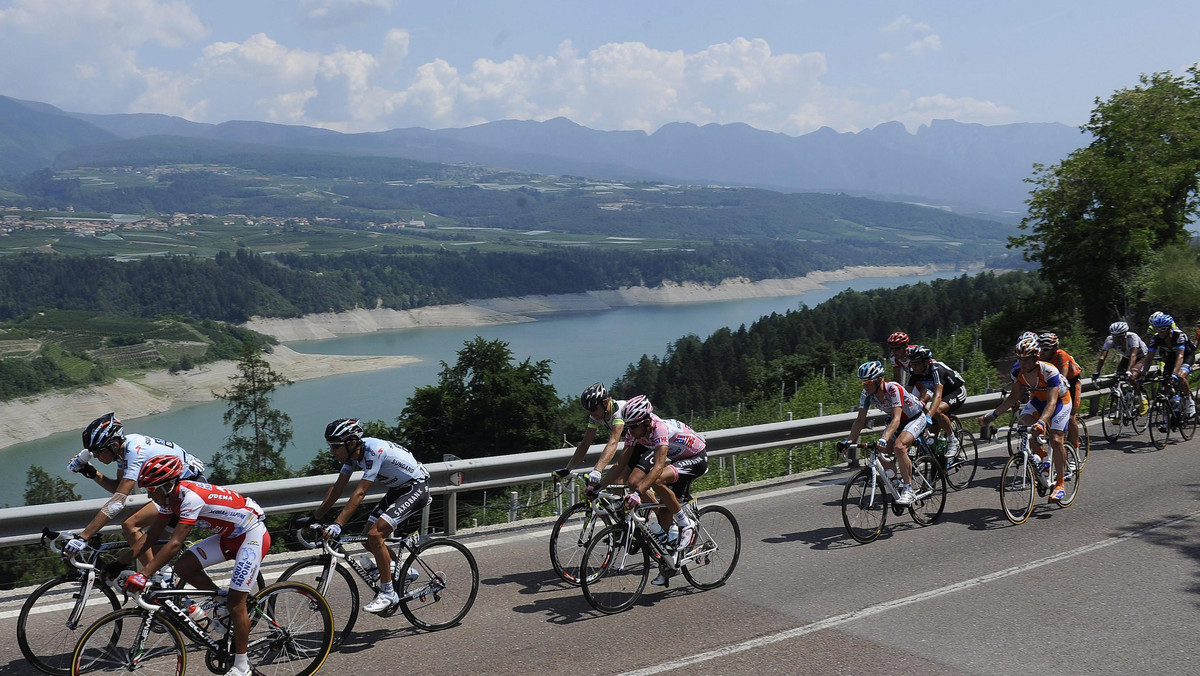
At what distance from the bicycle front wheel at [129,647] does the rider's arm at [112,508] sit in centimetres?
68

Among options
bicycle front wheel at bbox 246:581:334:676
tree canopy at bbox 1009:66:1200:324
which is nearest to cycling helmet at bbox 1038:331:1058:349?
bicycle front wheel at bbox 246:581:334:676

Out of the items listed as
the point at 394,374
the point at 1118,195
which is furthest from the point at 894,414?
the point at 394,374

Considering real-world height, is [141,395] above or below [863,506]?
below

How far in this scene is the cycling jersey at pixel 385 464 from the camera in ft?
22.2

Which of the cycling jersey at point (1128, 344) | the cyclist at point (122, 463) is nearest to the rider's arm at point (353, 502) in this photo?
the cyclist at point (122, 463)

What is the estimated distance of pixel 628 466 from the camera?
795 cm

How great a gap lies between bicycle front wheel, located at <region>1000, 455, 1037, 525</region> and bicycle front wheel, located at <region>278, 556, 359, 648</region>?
6.43 metres

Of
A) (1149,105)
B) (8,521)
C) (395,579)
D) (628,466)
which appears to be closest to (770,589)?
(628,466)

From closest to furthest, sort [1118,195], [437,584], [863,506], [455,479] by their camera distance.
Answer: [437,584], [863,506], [455,479], [1118,195]

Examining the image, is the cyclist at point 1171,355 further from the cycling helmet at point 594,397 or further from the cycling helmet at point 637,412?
the cycling helmet at point 594,397

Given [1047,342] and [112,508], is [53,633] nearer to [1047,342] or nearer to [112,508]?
[112,508]

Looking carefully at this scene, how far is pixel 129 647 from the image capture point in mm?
5613

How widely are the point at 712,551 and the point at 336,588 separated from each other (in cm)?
295

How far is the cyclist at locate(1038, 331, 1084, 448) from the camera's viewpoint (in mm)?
10898
